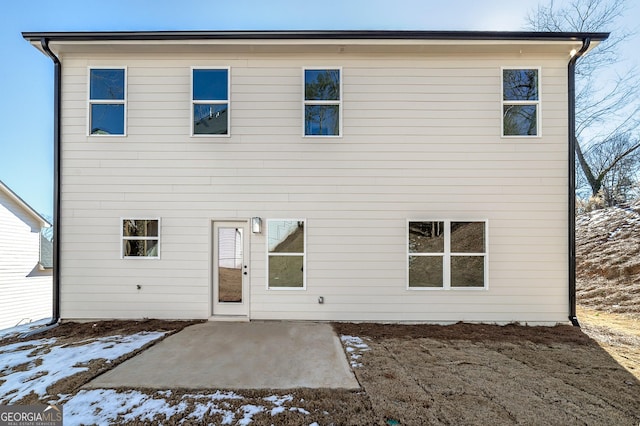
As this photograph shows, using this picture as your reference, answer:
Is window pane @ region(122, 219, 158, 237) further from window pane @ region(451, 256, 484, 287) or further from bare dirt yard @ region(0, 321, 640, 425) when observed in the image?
window pane @ region(451, 256, 484, 287)

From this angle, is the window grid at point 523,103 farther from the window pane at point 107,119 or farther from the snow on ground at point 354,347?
the window pane at point 107,119

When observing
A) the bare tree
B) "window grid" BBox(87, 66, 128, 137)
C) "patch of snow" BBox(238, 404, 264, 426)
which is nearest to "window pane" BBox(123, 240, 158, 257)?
"window grid" BBox(87, 66, 128, 137)

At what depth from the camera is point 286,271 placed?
5.57 m

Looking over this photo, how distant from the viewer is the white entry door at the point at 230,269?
5.61 m

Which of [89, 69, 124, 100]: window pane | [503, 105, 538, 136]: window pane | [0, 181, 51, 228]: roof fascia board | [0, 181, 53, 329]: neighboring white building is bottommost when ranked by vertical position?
[0, 181, 53, 329]: neighboring white building

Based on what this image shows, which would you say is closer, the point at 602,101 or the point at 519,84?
the point at 519,84

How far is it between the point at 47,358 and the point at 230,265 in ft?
9.28

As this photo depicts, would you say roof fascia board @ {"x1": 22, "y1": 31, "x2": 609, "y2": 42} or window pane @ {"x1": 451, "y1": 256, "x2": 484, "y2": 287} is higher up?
roof fascia board @ {"x1": 22, "y1": 31, "x2": 609, "y2": 42}

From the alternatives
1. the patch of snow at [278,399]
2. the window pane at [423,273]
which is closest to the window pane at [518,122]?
the window pane at [423,273]

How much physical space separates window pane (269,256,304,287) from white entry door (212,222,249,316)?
523 mm

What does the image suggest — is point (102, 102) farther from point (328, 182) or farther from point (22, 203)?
point (22, 203)

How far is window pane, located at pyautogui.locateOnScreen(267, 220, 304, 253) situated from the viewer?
5.58m

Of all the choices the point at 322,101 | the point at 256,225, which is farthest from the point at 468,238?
the point at 256,225

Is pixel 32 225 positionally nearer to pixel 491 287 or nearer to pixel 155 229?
pixel 155 229
